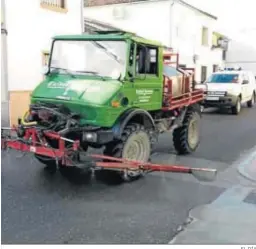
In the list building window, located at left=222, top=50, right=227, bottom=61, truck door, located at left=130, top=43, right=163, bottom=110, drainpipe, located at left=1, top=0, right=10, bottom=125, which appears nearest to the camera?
truck door, located at left=130, top=43, right=163, bottom=110

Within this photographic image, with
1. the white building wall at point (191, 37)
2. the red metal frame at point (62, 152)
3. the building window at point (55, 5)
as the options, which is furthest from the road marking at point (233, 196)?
the white building wall at point (191, 37)

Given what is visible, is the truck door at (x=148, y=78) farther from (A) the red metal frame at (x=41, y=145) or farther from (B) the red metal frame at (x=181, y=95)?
(A) the red metal frame at (x=41, y=145)

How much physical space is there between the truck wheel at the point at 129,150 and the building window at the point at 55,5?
8141 millimetres

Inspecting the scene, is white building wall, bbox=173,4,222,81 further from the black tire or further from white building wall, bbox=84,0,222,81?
the black tire

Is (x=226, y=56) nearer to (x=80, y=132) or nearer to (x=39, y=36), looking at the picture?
(x=39, y=36)

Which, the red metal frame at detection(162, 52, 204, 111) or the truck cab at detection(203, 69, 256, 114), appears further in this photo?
the truck cab at detection(203, 69, 256, 114)

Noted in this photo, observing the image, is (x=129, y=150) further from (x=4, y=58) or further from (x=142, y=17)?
(x=142, y=17)

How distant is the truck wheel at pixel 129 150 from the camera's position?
612 centimetres

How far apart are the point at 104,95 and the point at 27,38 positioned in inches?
295

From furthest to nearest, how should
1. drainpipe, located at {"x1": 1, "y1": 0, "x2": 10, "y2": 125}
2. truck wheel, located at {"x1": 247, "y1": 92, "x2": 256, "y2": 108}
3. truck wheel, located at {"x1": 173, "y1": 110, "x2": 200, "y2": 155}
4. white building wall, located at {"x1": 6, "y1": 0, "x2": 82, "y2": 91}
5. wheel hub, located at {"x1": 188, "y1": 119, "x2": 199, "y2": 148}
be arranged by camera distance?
1. truck wheel, located at {"x1": 247, "y1": 92, "x2": 256, "y2": 108}
2. white building wall, located at {"x1": 6, "y1": 0, "x2": 82, "y2": 91}
3. drainpipe, located at {"x1": 1, "y1": 0, "x2": 10, "y2": 125}
4. wheel hub, located at {"x1": 188, "y1": 119, "x2": 199, "y2": 148}
5. truck wheel, located at {"x1": 173, "y1": 110, "x2": 200, "y2": 155}

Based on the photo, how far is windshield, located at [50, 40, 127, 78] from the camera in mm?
6270

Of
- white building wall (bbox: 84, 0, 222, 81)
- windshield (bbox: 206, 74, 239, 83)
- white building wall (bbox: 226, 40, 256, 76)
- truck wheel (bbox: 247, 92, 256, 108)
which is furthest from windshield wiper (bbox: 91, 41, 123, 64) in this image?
white building wall (bbox: 226, 40, 256, 76)

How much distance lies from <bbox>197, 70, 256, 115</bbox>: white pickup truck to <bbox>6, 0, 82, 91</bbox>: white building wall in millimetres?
6342

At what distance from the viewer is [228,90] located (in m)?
16.3
